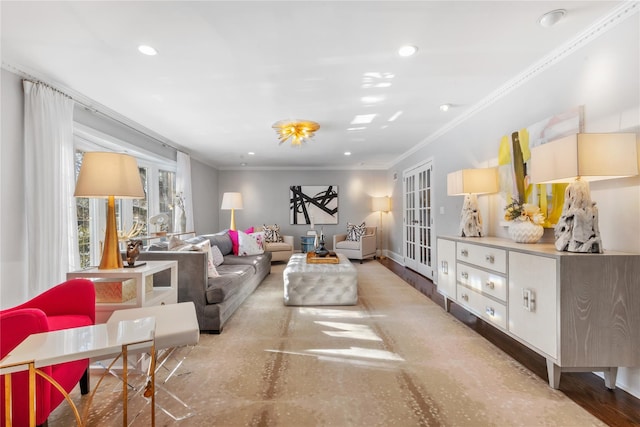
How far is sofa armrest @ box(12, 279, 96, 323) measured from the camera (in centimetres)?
176

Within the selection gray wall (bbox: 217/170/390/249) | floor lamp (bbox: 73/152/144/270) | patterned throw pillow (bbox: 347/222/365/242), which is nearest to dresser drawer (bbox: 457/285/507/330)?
floor lamp (bbox: 73/152/144/270)

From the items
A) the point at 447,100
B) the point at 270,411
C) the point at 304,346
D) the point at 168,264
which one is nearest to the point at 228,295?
the point at 168,264

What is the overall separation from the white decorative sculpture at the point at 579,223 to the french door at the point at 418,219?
2.98 meters

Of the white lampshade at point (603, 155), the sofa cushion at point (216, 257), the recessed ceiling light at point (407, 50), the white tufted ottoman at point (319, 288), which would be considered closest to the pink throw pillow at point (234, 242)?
the sofa cushion at point (216, 257)

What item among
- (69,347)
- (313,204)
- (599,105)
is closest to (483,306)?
(599,105)

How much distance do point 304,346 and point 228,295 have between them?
98 centimetres

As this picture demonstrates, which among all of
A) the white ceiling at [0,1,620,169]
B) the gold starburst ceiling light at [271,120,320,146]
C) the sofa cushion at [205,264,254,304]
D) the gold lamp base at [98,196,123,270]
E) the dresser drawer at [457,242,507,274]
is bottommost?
the sofa cushion at [205,264,254,304]

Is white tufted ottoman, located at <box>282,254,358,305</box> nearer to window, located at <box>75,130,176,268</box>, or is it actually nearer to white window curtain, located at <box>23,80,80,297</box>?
window, located at <box>75,130,176,268</box>

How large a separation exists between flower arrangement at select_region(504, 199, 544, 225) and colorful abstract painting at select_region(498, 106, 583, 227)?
0.43ft

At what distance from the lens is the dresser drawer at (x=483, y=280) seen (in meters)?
2.37

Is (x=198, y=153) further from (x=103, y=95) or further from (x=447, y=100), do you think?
(x=447, y=100)

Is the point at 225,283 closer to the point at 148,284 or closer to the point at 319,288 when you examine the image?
the point at 148,284

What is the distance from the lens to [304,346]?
8.36 feet

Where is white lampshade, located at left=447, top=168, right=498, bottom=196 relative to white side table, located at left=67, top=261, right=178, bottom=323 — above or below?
above
